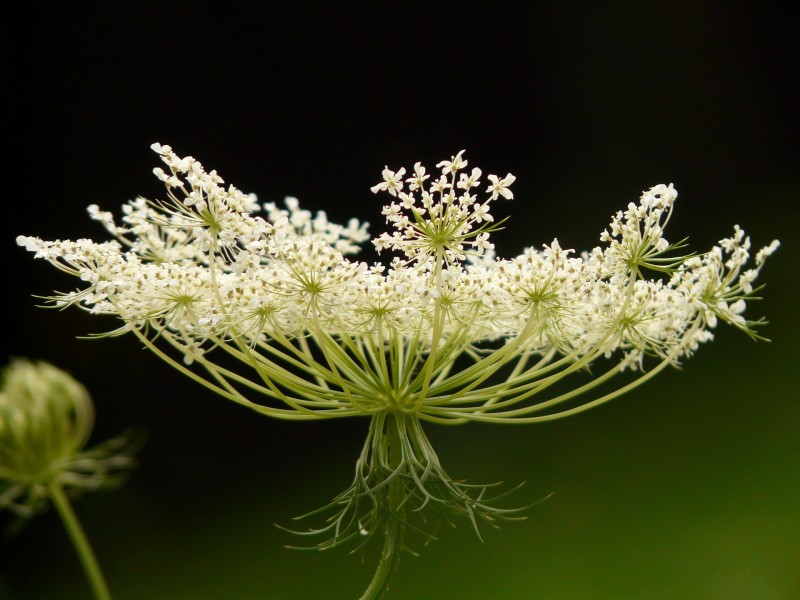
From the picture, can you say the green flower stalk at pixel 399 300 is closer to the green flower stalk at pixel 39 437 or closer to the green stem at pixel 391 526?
the green stem at pixel 391 526

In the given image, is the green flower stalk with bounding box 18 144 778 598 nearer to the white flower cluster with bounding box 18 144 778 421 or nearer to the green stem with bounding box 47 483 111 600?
the white flower cluster with bounding box 18 144 778 421

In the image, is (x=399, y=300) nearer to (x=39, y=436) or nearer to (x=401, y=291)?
(x=401, y=291)

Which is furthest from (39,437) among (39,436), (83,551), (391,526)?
(391,526)

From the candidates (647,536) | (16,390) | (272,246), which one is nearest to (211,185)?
(272,246)

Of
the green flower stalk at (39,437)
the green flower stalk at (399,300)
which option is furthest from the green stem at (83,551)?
the green flower stalk at (399,300)

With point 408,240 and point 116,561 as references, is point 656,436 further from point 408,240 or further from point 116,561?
point 408,240

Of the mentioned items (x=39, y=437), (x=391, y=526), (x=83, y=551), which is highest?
(x=39, y=437)
